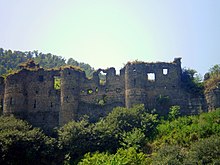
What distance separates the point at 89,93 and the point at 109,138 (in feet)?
27.5

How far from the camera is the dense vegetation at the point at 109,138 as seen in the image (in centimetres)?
3108

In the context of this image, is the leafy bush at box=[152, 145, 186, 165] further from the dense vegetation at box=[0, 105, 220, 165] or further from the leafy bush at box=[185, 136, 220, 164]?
the dense vegetation at box=[0, 105, 220, 165]

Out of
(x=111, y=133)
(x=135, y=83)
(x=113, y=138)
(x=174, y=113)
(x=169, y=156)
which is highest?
(x=135, y=83)

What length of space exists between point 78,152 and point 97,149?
5.84ft

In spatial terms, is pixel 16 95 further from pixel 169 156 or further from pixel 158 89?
pixel 169 156

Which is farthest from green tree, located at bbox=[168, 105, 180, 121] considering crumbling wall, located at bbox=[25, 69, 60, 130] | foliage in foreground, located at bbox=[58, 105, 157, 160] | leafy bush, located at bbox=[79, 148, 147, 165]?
crumbling wall, located at bbox=[25, 69, 60, 130]

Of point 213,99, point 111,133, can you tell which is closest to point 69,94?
point 111,133

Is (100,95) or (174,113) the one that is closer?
(174,113)

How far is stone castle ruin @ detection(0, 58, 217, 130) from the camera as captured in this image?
3866 centimetres

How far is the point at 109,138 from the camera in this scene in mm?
33375

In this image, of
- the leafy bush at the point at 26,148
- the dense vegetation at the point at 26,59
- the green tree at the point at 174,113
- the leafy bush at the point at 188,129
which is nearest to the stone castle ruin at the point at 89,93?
the green tree at the point at 174,113

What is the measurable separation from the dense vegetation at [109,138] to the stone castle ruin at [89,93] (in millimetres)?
2733

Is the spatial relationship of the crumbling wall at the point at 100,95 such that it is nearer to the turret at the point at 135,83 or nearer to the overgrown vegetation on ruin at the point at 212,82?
the turret at the point at 135,83

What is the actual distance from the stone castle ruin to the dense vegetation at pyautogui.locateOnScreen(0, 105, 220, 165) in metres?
2.73
